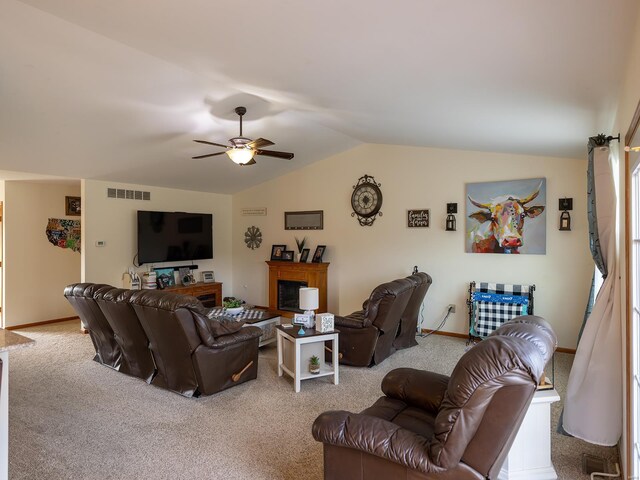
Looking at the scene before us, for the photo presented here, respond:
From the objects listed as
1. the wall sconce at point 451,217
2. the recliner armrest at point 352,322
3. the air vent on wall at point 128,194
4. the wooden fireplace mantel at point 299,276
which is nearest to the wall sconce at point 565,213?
the wall sconce at point 451,217

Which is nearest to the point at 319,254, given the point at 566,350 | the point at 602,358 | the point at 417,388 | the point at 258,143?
the point at 258,143

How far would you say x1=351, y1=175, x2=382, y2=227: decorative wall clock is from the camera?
6.45 m

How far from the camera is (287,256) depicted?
24.4ft

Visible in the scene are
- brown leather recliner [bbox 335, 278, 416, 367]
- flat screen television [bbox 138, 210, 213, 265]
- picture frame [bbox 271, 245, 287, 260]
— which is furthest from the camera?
picture frame [bbox 271, 245, 287, 260]

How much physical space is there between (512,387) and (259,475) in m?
1.70

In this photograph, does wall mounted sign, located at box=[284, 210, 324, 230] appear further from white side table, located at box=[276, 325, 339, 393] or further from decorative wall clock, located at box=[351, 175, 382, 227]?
white side table, located at box=[276, 325, 339, 393]

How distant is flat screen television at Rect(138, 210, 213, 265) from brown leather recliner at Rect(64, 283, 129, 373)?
2.20 meters

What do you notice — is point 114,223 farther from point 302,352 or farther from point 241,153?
point 302,352

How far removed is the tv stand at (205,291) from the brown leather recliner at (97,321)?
220 cm

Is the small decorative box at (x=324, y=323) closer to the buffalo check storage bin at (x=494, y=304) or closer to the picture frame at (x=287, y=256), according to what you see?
the buffalo check storage bin at (x=494, y=304)

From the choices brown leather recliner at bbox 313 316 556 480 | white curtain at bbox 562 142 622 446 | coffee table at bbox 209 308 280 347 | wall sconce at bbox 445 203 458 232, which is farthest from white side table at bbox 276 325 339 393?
wall sconce at bbox 445 203 458 232

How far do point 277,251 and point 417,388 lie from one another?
537 centimetres

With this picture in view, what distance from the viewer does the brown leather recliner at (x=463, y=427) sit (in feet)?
5.31

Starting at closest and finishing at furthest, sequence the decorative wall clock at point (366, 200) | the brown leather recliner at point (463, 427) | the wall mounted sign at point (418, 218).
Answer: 1. the brown leather recliner at point (463, 427)
2. the wall mounted sign at point (418, 218)
3. the decorative wall clock at point (366, 200)
